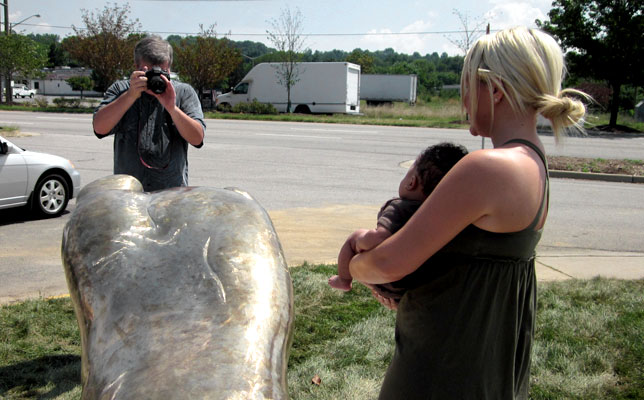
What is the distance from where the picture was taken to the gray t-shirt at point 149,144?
309 cm

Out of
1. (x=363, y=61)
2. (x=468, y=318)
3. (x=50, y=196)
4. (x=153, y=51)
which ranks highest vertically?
(x=363, y=61)

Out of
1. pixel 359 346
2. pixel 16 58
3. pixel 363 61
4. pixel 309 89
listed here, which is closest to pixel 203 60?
pixel 309 89

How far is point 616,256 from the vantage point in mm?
6566

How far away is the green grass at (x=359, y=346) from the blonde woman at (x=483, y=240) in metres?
1.88

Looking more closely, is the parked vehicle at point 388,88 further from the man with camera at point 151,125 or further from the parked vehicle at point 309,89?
the man with camera at point 151,125

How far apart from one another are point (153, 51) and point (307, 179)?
8.23 meters

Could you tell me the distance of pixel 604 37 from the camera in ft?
83.5

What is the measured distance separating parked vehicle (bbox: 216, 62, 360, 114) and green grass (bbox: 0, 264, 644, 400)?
30553 millimetres

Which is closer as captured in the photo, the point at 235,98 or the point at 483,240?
the point at 483,240

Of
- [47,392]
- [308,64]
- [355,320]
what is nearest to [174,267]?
[47,392]

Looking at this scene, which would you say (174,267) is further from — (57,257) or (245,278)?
(57,257)

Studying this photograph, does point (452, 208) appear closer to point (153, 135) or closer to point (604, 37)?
point (153, 135)

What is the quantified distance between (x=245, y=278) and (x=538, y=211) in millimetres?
728

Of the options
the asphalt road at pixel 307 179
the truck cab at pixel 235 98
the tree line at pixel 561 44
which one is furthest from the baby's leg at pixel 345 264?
the truck cab at pixel 235 98
